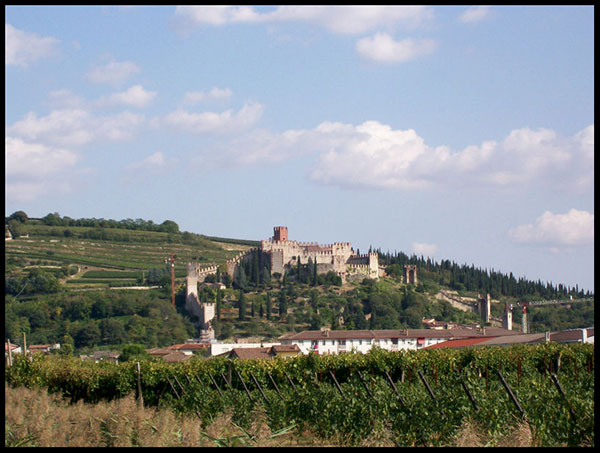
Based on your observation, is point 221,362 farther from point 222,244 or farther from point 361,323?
point 222,244

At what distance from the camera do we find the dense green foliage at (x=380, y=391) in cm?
1005

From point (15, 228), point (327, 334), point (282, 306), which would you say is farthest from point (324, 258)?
point (15, 228)

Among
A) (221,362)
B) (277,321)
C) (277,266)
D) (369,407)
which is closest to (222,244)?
(277,266)

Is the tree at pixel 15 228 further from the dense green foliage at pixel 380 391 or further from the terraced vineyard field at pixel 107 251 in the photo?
the dense green foliage at pixel 380 391

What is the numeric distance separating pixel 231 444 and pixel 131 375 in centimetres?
1253

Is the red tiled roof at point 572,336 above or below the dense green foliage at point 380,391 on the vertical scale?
below

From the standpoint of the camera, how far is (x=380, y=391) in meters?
12.7

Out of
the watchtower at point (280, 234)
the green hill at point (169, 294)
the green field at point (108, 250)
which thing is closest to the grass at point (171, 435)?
the green hill at point (169, 294)

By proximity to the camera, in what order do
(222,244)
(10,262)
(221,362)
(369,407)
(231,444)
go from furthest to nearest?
(222,244) → (10,262) → (221,362) → (369,407) → (231,444)

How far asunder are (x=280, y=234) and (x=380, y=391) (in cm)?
9467

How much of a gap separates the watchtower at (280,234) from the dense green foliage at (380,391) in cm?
8160

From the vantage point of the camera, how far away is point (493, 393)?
11125mm

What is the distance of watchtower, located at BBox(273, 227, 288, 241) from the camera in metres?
107

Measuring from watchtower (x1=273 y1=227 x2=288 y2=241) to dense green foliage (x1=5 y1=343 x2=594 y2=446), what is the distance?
8160cm
